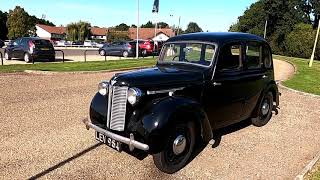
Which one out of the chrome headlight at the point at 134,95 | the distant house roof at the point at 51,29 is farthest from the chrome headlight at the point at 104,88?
the distant house roof at the point at 51,29

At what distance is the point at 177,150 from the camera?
5.26m

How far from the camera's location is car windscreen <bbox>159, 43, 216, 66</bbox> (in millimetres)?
6141

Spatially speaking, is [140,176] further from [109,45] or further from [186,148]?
[109,45]

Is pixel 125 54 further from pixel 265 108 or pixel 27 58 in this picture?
pixel 265 108

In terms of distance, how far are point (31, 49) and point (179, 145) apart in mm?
17807

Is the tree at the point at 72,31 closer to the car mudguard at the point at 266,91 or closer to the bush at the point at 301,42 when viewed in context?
the bush at the point at 301,42

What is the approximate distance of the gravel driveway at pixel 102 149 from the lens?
16.6ft

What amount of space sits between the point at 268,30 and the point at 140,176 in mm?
69281

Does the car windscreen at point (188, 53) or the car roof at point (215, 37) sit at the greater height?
the car roof at point (215, 37)

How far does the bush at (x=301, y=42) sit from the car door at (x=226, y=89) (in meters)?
43.2

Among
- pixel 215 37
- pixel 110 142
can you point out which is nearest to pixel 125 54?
pixel 215 37

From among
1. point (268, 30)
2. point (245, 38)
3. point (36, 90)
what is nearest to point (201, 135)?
point (245, 38)

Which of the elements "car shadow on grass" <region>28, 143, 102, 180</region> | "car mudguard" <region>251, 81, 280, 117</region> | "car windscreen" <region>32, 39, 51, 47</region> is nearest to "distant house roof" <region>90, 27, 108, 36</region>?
"car windscreen" <region>32, 39, 51, 47</region>

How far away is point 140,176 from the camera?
4945 millimetres
